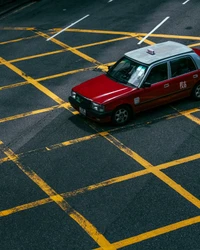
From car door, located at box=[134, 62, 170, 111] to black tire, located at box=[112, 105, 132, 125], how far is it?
30 centimetres

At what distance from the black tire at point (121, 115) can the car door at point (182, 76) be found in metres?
1.43

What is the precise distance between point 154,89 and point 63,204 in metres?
4.69

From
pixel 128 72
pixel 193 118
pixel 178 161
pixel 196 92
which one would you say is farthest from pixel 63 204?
pixel 196 92

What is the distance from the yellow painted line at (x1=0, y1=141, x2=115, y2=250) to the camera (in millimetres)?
10318

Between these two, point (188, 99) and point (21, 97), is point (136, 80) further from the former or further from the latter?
point (21, 97)

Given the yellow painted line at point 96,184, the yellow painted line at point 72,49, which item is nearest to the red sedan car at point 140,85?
the yellow painted line at point 96,184

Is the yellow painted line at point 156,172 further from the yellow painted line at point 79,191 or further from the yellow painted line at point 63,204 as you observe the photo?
the yellow painted line at point 63,204

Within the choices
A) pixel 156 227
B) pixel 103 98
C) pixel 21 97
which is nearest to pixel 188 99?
pixel 103 98

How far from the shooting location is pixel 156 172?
40.7ft

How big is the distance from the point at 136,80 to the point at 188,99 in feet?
6.73

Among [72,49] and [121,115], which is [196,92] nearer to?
[121,115]

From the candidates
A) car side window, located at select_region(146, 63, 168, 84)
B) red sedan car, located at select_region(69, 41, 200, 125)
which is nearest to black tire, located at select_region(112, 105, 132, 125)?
red sedan car, located at select_region(69, 41, 200, 125)

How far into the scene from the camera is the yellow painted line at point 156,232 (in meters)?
10.2

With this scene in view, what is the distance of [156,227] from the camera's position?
10562mm
